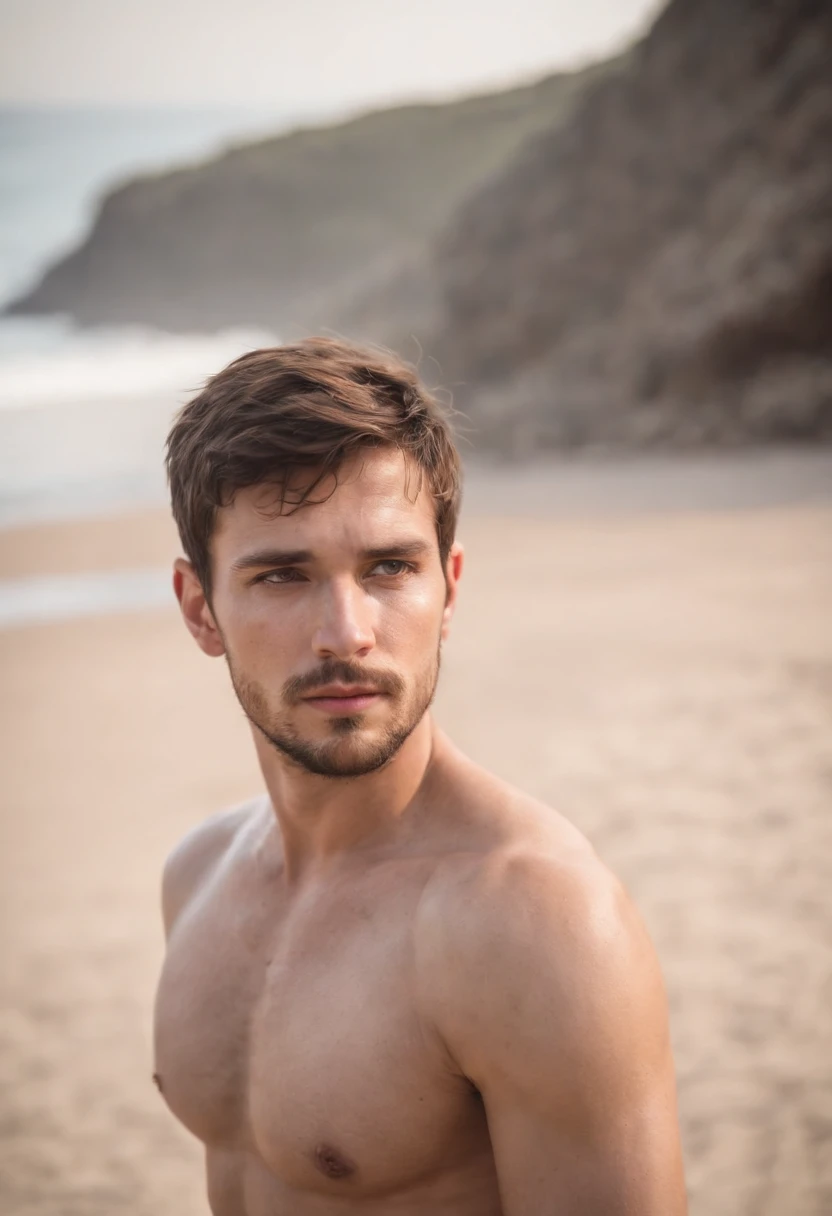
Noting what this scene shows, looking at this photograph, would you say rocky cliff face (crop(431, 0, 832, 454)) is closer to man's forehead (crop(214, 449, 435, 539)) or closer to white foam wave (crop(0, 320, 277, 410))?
white foam wave (crop(0, 320, 277, 410))

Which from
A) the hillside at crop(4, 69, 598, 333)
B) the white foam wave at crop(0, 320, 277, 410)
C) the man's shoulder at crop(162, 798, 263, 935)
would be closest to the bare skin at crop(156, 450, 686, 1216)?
the man's shoulder at crop(162, 798, 263, 935)

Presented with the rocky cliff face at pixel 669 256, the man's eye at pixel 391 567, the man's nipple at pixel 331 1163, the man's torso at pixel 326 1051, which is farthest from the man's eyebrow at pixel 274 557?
the rocky cliff face at pixel 669 256

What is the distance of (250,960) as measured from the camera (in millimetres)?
1793

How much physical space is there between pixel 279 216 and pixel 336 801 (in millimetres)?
51611

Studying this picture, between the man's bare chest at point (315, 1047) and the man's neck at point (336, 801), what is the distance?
0.31ft

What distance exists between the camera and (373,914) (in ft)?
5.33

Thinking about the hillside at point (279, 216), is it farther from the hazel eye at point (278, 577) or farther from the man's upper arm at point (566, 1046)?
the man's upper arm at point (566, 1046)

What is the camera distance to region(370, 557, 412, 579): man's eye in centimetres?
162

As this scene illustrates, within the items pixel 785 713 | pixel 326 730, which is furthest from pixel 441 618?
pixel 785 713

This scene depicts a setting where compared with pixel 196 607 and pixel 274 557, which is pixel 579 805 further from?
pixel 274 557

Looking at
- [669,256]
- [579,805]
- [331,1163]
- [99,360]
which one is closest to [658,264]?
[669,256]

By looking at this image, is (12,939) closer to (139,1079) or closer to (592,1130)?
(139,1079)

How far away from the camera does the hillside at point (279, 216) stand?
46000 millimetres

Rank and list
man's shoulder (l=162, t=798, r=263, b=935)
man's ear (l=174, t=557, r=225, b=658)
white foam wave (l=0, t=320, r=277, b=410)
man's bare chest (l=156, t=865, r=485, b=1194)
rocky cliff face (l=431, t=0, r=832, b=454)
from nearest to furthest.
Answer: man's bare chest (l=156, t=865, r=485, b=1194), man's ear (l=174, t=557, r=225, b=658), man's shoulder (l=162, t=798, r=263, b=935), rocky cliff face (l=431, t=0, r=832, b=454), white foam wave (l=0, t=320, r=277, b=410)
